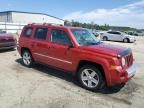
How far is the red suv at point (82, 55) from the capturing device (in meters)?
5.24

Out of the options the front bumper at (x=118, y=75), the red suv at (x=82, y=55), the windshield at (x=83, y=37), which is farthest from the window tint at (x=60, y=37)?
the front bumper at (x=118, y=75)

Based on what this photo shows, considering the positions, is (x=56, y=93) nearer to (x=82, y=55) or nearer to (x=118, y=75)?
(x=82, y=55)

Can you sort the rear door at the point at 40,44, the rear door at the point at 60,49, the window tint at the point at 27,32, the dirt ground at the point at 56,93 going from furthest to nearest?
the window tint at the point at 27,32 < the rear door at the point at 40,44 < the rear door at the point at 60,49 < the dirt ground at the point at 56,93

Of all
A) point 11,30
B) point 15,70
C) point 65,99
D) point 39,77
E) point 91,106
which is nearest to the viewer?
point 91,106

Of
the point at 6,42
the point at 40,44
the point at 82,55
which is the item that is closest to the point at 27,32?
the point at 40,44

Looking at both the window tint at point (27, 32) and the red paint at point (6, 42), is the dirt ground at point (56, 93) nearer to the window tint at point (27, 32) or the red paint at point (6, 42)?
the window tint at point (27, 32)

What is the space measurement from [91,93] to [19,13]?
171 feet

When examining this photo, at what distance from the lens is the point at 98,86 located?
5.54 meters

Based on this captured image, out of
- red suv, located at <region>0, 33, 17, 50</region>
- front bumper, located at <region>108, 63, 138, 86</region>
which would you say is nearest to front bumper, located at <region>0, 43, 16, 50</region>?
red suv, located at <region>0, 33, 17, 50</region>

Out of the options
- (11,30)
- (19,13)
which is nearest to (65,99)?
(11,30)

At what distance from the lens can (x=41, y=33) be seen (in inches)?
289

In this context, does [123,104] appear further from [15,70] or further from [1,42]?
[1,42]

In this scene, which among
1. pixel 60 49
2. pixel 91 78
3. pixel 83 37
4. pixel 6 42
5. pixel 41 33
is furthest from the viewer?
pixel 6 42

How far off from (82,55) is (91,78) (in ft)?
2.33
